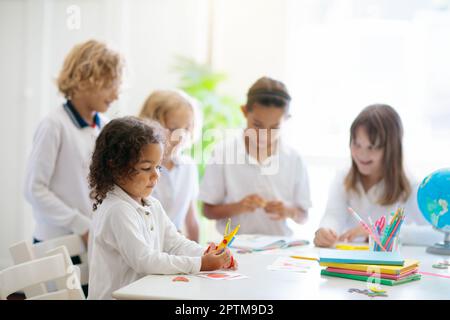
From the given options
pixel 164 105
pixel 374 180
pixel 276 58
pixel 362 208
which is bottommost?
pixel 362 208

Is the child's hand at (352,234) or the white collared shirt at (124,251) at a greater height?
the white collared shirt at (124,251)

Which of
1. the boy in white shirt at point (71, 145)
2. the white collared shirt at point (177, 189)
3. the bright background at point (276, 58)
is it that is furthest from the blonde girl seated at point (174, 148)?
the bright background at point (276, 58)

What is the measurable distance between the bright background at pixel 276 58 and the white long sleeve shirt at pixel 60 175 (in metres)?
1.94

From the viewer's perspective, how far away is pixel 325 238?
2488 millimetres

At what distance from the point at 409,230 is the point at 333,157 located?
2.12m

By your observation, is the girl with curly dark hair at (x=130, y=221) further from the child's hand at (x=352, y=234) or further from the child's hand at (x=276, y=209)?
the child's hand at (x=352, y=234)

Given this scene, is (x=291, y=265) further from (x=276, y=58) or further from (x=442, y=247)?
(x=276, y=58)

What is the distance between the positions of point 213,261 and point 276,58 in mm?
3163

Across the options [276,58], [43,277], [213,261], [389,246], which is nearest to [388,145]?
[389,246]

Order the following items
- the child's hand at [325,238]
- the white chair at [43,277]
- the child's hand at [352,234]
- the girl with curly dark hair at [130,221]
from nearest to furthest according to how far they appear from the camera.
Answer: the white chair at [43,277] < the girl with curly dark hair at [130,221] < the child's hand at [325,238] < the child's hand at [352,234]

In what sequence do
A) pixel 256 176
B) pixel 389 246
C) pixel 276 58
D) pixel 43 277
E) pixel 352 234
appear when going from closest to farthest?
pixel 43 277 < pixel 389 246 < pixel 352 234 < pixel 256 176 < pixel 276 58

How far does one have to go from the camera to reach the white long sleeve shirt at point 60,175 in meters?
2.61

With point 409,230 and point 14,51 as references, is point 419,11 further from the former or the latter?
point 14,51

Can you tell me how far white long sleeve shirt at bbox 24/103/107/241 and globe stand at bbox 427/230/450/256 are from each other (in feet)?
4.60
